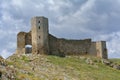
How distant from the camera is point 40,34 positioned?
253 ft

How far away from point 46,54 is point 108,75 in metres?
15.5

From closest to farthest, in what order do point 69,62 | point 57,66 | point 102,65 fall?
point 57,66 → point 69,62 → point 102,65

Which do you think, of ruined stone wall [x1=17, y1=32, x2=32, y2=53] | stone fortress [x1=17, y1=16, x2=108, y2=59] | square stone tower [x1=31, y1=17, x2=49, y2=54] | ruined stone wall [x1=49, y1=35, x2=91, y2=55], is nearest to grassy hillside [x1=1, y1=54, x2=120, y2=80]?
ruined stone wall [x1=49, y1=35, x2=91, y2=55]

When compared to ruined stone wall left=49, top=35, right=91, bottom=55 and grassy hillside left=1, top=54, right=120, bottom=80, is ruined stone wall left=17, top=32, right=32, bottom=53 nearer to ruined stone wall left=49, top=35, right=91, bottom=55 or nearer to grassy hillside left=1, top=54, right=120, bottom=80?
ruined stone wall left=49, top=35, right=91, bottom=55

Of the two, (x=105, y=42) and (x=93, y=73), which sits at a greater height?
(x=105, y=42)

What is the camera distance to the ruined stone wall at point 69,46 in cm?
8012

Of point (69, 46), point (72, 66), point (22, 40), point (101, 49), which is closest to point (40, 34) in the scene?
point (22, 40)

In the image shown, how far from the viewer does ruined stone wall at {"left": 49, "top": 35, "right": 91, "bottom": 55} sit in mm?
80125

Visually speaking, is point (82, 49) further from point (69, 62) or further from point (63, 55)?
point (69, 62)

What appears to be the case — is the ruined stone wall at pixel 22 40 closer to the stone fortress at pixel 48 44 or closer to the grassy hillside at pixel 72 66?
the stone fortress at pixel 48 44

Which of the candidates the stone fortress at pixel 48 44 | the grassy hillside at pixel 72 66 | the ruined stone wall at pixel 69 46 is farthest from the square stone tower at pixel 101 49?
the grassy hillside at pixel 72 66

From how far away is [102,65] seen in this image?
77.5m

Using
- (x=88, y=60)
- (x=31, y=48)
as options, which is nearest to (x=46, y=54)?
(x=31, y=48)

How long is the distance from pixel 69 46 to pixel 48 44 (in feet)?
20.8
